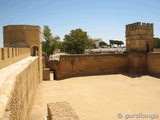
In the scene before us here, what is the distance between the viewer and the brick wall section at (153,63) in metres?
15.9

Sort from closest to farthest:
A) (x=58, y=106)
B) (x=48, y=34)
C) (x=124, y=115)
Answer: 1. (x=58, y=106)
2. (x=124, y=115)
3. (x=48, y=34)

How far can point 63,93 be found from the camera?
1140 cm

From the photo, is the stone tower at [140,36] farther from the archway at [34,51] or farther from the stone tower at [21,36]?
the archway at [34,51]

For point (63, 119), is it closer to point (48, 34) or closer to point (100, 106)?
point (100, 106)

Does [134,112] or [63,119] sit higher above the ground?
[63,119]

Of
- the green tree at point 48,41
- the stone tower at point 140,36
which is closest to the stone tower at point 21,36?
the stone tower at point 140,36

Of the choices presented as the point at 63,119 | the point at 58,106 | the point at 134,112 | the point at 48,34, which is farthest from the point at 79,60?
the point at 48,34

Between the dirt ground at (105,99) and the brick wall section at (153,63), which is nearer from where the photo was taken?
the dirt ground at (105,99)

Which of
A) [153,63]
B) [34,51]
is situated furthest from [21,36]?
[153,63]

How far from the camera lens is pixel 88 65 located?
57.3ft

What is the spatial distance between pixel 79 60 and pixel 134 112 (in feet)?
33.5

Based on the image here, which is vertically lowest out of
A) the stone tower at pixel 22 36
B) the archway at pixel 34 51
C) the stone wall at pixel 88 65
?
the stone wall at pixel 88 65

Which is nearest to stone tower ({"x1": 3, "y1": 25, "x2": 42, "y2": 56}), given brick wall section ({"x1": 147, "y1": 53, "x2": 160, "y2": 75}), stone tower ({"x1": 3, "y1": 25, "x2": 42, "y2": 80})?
stone tower ({"x1": 3, "y1": 25, "x2": 42, "y2": 80})

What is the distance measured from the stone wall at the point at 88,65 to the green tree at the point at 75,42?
1720 centimetres
